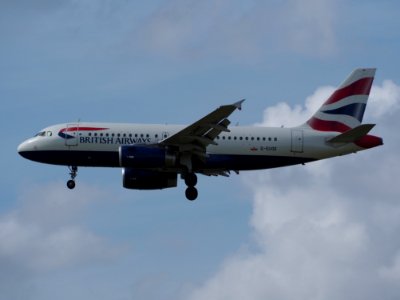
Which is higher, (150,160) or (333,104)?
(333,104)

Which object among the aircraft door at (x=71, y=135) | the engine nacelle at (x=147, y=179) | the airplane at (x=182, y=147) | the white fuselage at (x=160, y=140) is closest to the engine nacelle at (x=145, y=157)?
the airplane at (x=182, y=147)

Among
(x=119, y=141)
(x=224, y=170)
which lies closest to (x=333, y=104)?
(x=224, y=170)

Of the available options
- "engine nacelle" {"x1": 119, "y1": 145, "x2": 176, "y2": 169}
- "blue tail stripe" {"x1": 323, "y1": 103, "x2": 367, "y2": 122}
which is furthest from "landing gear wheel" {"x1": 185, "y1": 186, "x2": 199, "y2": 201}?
"blue tail stripe" {"x1": 323, "y1": 103, "x2": 367, "y2": 122}

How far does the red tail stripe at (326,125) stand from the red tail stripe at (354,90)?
1.89 meters

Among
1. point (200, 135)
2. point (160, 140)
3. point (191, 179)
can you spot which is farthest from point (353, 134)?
point (160, 140)

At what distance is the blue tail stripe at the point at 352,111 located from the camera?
78625 mm

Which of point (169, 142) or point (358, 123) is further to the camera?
point (358, 123)

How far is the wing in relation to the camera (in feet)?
234

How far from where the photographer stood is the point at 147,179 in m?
77.4

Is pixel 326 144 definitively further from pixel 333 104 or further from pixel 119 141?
pixel 119 141

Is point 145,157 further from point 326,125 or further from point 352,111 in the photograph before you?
point 352,111

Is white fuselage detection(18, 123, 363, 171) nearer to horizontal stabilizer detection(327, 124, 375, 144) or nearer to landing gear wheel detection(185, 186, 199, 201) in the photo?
horizontal stabilizer detection(327, 124, 375, 144)

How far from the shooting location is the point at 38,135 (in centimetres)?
7656

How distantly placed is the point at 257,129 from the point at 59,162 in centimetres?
1173
